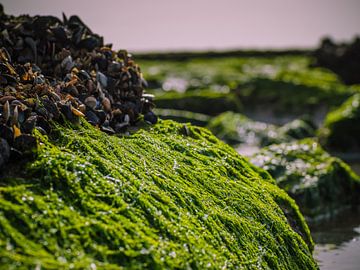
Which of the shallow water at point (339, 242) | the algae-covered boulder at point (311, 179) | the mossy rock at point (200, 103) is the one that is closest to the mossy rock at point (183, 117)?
the mossy rock at point (200, 103)

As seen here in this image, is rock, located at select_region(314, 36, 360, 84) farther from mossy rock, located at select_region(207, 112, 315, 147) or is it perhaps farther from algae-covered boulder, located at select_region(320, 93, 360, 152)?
algae-covered boulder, located at select_region(320, 93, 360, 152)

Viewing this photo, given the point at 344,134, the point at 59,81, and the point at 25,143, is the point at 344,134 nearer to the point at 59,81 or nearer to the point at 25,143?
the point at 59,81

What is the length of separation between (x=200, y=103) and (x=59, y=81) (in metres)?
17.9

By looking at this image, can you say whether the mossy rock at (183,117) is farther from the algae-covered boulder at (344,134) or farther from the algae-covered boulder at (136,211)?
the algae-covered boulder at (136,211)

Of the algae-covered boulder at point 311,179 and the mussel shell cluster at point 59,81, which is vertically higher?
the mussel shell cluster at point 59,81

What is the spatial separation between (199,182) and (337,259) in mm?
2822

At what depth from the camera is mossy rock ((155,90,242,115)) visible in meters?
23.8

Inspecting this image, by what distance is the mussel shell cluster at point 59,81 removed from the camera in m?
4.66

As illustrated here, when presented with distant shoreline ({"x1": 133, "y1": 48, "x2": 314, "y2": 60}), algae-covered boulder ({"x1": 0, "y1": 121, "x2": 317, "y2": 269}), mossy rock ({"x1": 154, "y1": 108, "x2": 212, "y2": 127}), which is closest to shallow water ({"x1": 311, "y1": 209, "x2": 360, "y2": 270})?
algae-covered boulder ({"x1": 0, "y1": 121, "x2": 317, "y2": 269})

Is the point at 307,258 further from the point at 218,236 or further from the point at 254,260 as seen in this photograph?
the point at 218,236

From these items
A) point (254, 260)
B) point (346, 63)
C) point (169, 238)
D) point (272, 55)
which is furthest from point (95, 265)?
point (272, 55)

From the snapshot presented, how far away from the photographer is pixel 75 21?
303 inches

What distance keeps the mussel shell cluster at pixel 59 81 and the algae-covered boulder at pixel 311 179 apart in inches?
130

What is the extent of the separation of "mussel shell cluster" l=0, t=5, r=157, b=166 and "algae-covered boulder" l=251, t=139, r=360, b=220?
329 centimetres
